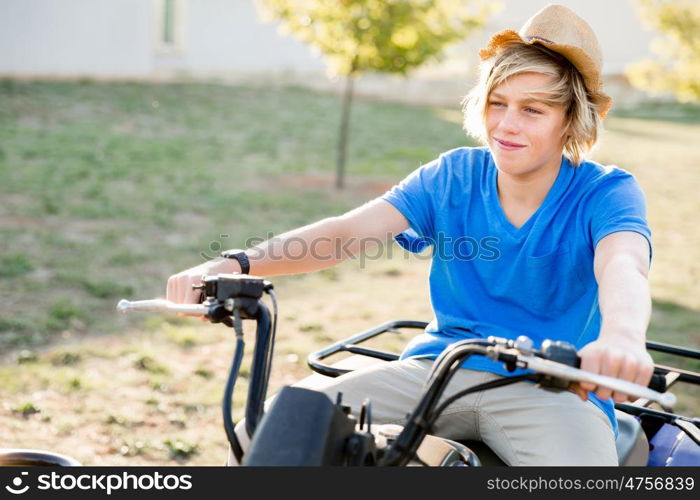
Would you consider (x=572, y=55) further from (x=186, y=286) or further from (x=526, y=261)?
(x=186, y=286)

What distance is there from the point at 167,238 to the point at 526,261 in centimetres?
651

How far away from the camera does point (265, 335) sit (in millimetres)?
1856

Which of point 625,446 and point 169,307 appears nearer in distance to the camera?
point 169,307

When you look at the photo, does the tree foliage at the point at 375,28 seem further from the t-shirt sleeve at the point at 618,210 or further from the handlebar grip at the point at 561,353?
the handlebar grip at the point at 561,353

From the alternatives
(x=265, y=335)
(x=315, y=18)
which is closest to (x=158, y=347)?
(x=265, y=335)

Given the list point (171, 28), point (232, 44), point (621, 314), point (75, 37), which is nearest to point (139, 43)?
point (75, 37)

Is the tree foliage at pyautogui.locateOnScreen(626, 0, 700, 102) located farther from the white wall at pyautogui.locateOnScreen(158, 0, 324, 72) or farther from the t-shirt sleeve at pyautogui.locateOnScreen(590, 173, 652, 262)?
the white wall at pyautogui.locateOnScreen(158, 0, 324, 72)

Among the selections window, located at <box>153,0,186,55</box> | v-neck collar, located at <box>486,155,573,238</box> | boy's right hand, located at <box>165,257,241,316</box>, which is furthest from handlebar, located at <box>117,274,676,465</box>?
window, located at <box>153,0,186,55</box>

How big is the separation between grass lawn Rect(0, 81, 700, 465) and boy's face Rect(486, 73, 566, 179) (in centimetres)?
47

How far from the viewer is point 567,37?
2.38 m

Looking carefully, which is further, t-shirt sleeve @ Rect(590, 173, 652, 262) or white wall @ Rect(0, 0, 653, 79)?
white wall @ Rect(0, 0, 653, 79)

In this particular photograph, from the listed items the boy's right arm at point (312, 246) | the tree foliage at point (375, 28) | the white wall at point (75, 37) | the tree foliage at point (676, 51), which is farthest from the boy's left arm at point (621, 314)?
the white wall at point (75, 37)

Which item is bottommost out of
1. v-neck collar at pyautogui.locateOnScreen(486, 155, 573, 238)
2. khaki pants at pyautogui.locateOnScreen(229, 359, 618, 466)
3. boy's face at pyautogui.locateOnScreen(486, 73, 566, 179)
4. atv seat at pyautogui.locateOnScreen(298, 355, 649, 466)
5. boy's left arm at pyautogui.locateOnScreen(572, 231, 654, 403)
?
atv seat at pyautogui.locateOnScreen(298, 355, 649, 466)

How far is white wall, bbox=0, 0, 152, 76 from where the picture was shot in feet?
57.2
